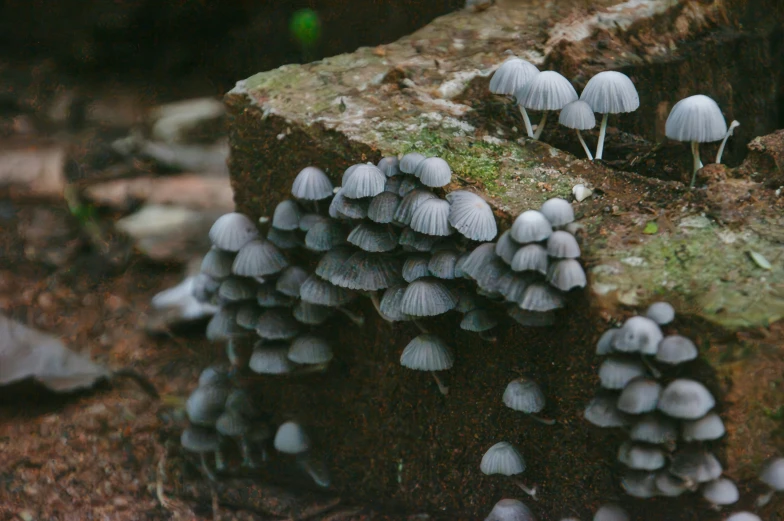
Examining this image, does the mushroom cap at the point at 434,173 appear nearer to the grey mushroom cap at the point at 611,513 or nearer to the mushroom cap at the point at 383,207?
the mushroom cap at the point at 383,207

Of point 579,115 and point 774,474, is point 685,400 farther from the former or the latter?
point 579,115

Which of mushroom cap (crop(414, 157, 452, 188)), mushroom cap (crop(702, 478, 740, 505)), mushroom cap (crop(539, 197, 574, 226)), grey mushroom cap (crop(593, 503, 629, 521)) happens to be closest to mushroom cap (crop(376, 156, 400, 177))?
mushroom cap (crop(414, 157, 452, 188))

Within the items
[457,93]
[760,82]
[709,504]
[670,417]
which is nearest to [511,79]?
[457,93]

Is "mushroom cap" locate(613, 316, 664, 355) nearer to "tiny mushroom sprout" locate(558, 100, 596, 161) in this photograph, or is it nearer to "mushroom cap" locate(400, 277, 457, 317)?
"mushroom cap" locate(400, 277, 457, 317)

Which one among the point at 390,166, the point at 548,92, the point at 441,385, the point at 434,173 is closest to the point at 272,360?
the point at 441,385

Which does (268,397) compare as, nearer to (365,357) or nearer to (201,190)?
(365,357)
